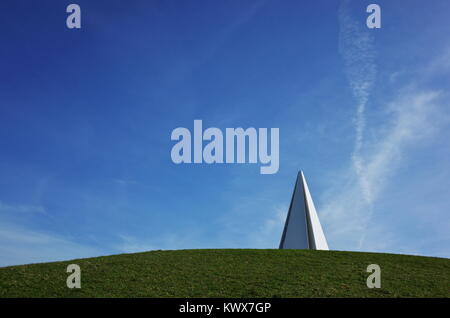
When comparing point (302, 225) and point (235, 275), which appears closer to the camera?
point (235, 275)

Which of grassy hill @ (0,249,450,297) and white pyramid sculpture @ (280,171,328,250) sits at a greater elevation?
white pyramid sculpture @ (280,171,328,250)

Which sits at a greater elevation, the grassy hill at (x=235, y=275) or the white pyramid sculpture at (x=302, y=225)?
the white pyramid sculpture at (x=302, y=225)

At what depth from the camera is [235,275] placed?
59.1 ft

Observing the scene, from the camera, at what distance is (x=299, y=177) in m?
36.6

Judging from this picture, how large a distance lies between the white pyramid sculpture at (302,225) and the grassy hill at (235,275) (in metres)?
8.90

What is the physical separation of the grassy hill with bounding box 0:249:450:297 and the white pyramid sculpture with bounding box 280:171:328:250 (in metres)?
8.90

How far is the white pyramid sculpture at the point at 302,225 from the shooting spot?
32.8 m

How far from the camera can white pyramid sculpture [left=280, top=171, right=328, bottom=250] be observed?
32781 millimetres

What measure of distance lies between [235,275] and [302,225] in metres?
17.2

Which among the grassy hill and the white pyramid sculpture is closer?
the grassy hill

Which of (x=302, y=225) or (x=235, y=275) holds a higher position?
(x=302, y=225)

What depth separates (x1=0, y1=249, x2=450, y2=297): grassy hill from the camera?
1562 centimetres
